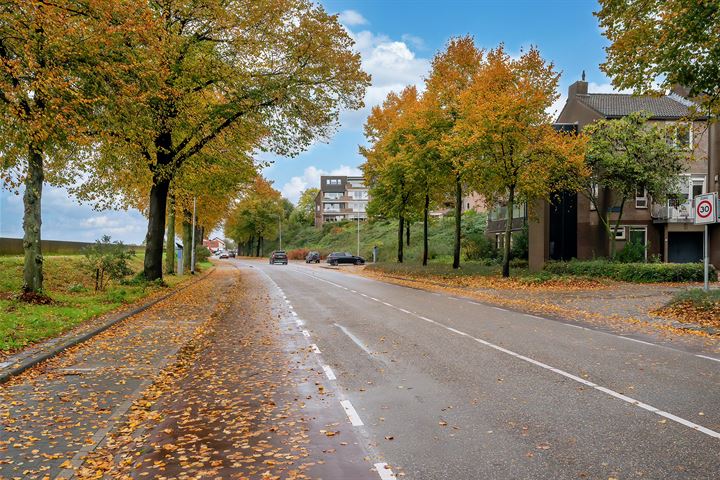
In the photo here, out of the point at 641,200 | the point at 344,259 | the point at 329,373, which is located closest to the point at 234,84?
the point at 329,373

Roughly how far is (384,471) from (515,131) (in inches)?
908

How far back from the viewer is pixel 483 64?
28938mm

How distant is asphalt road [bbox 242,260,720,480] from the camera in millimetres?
4781

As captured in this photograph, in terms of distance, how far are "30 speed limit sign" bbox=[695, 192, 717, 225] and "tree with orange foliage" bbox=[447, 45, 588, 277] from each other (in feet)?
30.0

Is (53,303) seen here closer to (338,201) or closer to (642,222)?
(642,222)

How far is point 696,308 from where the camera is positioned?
1473cm

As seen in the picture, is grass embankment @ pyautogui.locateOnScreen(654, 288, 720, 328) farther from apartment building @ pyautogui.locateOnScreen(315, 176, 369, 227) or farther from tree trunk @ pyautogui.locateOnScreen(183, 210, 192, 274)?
→ apartment building @ pyautogui.locateOnScreen(315, 176, 369, 227)

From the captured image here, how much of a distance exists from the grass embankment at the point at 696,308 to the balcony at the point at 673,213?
20734mm

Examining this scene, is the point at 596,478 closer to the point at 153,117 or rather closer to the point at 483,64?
the point at 153,117

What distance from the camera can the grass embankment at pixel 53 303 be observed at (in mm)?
11023

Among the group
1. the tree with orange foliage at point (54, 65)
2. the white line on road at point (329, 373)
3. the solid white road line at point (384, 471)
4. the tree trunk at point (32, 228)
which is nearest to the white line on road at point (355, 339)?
the white line on road at point (329, 373)

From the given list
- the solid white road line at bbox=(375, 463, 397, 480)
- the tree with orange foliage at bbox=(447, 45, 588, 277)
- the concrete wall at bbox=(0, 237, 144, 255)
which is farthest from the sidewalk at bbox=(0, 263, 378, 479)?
the concrete wall at bbox=(0, 237, 144, 255)

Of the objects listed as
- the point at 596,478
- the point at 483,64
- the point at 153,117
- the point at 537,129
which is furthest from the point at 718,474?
the point at 483,64

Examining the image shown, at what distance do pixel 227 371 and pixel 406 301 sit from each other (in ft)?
38.6
